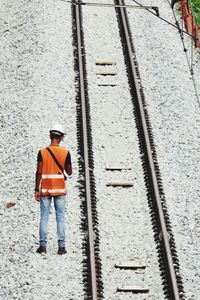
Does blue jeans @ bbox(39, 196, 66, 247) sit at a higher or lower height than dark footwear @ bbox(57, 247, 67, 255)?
higher

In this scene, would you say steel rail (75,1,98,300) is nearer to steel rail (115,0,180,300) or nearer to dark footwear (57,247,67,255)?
dark footwear (57,247,67,255)

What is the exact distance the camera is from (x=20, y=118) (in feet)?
55.5

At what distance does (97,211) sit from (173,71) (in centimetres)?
646

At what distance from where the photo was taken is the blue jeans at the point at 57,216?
41.8ft

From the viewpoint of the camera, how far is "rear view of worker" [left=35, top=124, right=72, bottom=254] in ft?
41.9

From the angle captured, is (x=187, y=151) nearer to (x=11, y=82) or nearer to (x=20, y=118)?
(x=20, y=118)

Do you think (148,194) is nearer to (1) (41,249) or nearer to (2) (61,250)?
(2) (61,250)

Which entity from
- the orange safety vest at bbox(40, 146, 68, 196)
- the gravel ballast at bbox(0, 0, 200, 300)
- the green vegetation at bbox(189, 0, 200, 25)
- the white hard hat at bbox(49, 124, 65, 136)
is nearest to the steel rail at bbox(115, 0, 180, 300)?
the gravel ballast at bbox(0, 0, 200, 300)

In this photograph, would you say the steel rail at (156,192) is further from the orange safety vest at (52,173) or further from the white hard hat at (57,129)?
the white hard hat at (57,129)

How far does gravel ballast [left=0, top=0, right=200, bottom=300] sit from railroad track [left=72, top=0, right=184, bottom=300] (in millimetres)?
127

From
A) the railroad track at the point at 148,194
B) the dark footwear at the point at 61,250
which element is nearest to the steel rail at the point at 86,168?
the railroad track at the point at 148,194

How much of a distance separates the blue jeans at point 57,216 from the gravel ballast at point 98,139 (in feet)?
0.94

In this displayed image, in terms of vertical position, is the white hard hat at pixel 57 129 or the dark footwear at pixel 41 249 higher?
the white hard hat at pixel 57 129

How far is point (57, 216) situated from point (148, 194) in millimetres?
2326
